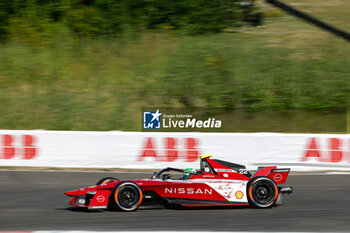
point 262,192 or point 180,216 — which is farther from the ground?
point 262,192

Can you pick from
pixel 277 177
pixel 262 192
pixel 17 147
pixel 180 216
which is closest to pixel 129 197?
pixel 180 216

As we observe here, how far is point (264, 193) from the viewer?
29.2 feet

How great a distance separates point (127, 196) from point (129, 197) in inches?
1.5

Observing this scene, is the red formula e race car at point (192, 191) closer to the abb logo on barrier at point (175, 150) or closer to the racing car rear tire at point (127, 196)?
the racing car rear tire at point (127, 196)

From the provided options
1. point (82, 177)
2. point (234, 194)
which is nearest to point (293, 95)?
point (82, 177)

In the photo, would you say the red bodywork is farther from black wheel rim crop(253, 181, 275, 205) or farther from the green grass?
the green grass

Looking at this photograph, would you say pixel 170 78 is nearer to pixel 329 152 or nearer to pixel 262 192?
pixel 329 152

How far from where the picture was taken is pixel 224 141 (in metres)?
14.5

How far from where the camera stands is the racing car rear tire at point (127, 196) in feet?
27.9

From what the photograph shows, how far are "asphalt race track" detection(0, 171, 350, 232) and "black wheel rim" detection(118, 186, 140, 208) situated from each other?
163mm

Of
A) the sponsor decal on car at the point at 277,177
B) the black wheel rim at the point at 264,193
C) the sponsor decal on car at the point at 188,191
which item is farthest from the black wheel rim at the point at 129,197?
the sponsor decal on car at the point at 277,177

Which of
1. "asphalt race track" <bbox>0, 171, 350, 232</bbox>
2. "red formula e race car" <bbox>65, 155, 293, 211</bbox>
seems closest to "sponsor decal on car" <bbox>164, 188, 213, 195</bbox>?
"red formula e race car" <bbox>65, 155, 293, 211</bbox>

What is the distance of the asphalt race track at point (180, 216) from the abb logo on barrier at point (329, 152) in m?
2.91

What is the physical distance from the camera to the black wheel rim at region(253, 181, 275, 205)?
8852mm
